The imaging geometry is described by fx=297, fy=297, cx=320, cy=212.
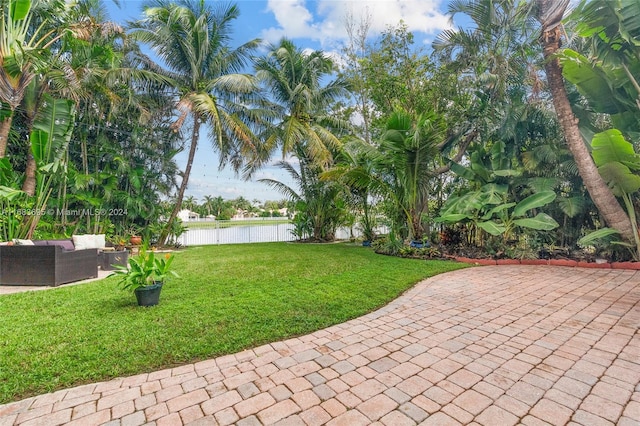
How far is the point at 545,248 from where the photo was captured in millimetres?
7055

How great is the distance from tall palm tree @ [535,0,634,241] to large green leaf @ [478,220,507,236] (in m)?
1.72

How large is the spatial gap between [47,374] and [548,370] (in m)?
3.79

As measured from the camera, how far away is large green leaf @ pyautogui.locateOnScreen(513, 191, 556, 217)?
6441 mm

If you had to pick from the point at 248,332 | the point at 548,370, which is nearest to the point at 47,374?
the point at 248,332

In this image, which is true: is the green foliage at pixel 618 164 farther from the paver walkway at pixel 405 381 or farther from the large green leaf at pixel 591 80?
the paver walkway at pixel 405 381

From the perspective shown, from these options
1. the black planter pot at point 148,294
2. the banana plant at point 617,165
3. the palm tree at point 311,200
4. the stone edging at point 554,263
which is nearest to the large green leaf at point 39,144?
the black planter pot at point 148,294

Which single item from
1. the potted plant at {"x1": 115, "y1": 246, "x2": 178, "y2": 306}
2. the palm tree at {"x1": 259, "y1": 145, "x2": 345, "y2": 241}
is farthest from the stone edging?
the potted plant at {"x1": 115, "y1": 246, "x2": 178, "y2": 306}

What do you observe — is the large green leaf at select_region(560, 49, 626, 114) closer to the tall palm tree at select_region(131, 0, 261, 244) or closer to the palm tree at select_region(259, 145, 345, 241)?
the palm tree at select_region(259, 145, 345, 241)

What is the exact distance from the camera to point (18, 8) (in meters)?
5.85

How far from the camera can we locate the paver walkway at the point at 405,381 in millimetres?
1789

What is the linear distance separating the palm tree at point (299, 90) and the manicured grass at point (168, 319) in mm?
6912

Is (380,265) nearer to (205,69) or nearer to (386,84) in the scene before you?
(386,84)

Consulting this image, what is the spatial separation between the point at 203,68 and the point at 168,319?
33.4 ft

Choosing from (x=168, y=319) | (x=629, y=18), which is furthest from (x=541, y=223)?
(x=168, y=319)
